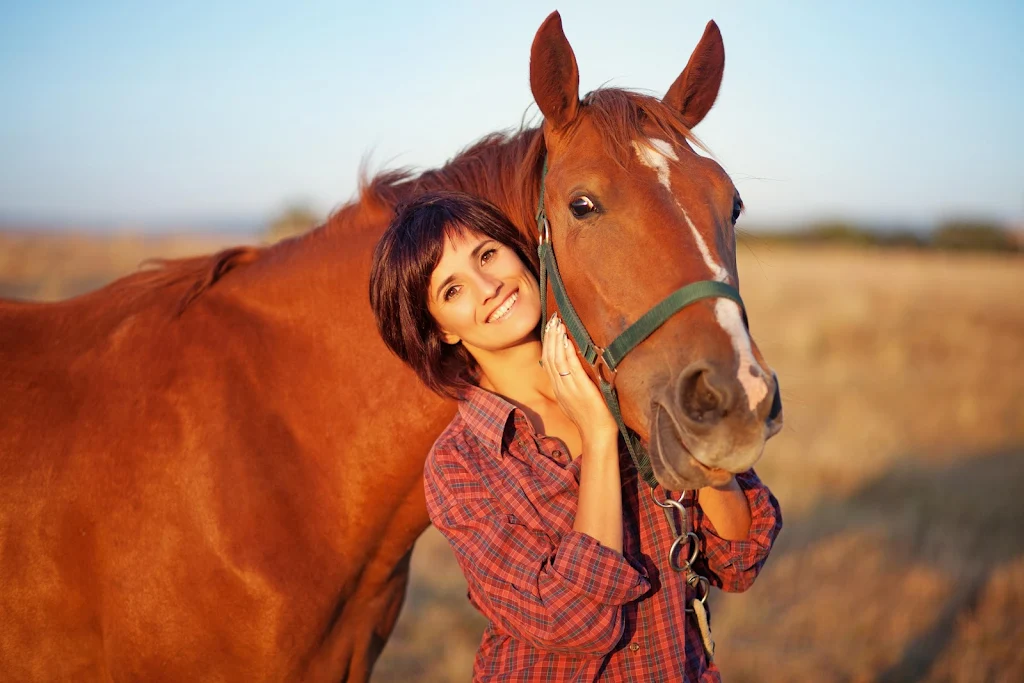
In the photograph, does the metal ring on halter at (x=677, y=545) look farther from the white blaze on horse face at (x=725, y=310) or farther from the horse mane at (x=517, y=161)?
the horse mane at (x=517, y=161)

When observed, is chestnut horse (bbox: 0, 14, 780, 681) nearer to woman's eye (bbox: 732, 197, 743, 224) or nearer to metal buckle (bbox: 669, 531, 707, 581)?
woman's eye (bbox: 732, 197, 743, 224)

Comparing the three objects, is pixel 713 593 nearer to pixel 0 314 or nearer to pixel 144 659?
pixel 144 659

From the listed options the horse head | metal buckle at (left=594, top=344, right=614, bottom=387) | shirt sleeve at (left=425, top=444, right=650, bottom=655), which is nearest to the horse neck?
the horse head

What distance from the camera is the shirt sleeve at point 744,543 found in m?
1.91

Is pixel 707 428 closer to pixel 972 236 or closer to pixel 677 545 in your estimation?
pixel 677 545

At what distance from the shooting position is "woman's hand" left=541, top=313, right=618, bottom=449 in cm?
171

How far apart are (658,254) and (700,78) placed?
0.80m

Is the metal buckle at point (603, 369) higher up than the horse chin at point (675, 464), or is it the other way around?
the metal buckle at point (603, 369)

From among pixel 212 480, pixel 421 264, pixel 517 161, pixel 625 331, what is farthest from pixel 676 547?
pixel 212 480

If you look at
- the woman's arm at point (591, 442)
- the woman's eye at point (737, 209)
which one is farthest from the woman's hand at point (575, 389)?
the woman's eye at point (737, 209)

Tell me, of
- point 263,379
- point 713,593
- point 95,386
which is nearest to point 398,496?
point 263,379

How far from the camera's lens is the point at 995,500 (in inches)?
243

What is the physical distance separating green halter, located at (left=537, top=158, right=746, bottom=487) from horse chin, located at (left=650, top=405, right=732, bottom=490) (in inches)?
7.4

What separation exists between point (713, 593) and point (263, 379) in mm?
3859
